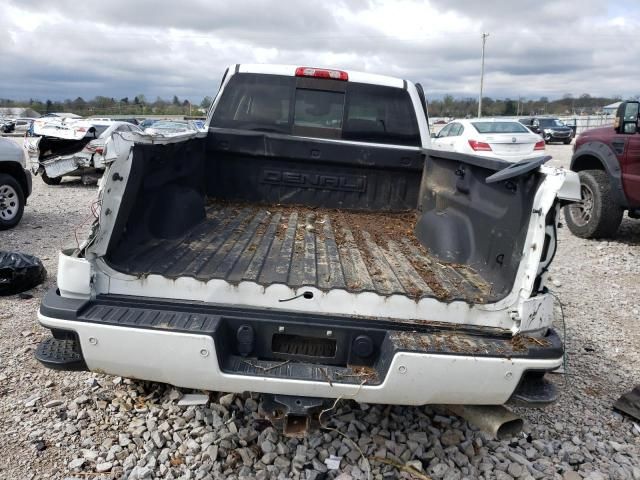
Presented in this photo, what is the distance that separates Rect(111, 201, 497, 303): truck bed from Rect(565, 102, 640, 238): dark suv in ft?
16.0

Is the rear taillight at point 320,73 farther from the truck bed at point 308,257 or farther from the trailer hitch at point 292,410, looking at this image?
the trailer hitch at point 292,410

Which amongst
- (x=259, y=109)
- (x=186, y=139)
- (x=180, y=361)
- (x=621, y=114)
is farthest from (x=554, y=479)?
(x=621, y=114)

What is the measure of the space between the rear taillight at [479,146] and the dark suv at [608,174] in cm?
599

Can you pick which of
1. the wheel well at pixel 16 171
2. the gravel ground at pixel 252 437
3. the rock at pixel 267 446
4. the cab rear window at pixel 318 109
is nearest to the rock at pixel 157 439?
the gravel ground at pixel 252 437

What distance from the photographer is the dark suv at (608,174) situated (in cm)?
736

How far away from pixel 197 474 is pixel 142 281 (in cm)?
106

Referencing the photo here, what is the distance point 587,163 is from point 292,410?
789cm

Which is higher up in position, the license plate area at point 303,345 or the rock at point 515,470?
the license plate area at point 303,345

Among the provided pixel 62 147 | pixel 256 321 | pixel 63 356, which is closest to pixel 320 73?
pixel 256 321

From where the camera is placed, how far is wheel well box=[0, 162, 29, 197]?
7.92 m

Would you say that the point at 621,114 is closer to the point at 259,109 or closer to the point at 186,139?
the point at 259,109

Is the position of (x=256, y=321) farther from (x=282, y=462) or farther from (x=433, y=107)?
(x=433, y=107)

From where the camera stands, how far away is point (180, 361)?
2.31 m

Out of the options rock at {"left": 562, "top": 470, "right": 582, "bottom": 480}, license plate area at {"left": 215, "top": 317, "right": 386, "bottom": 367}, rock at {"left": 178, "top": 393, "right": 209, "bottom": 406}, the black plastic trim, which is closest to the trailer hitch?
license plate area at {"left": 215, "top": 317, "right": 386, "bottom": 367}
